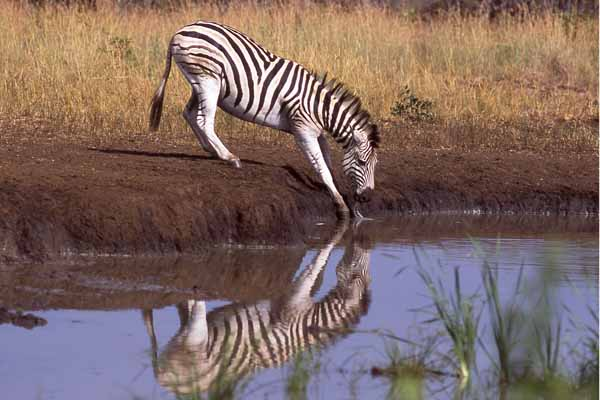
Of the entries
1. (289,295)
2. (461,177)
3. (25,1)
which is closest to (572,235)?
(461,177)

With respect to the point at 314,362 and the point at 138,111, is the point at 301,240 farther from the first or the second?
the point at 138,111

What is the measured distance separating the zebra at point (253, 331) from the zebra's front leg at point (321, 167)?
5.63 feet

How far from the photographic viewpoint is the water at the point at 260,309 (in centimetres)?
496

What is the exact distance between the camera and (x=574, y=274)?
289 inches

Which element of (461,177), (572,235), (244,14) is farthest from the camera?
(244,14)

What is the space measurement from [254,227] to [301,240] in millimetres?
396

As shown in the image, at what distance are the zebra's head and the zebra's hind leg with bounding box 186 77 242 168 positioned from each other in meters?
0.82

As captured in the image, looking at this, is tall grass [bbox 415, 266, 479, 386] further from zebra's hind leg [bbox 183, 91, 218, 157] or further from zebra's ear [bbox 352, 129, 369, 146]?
zebra's hind leg [bbox 183, 91, 218, 157]

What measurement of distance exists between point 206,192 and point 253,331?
228 centimetres

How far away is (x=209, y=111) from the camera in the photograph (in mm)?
9070

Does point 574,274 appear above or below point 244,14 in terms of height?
below

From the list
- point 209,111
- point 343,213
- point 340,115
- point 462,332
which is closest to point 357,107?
point 340,115

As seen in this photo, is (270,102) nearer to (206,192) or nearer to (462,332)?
(206,192)

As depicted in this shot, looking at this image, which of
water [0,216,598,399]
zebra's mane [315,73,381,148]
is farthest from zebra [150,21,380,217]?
water [0,216,598,399]
